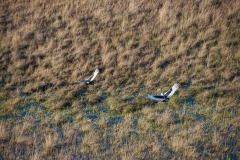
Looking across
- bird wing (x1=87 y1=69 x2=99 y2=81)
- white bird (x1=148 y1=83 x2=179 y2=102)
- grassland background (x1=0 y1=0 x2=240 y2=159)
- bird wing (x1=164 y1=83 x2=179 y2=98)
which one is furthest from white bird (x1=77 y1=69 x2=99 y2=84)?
bird wing (x1=164 y1=83 x2=179 y2=98)

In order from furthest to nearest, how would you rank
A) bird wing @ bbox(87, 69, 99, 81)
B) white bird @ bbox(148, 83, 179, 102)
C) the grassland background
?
bird wing @ bbox(87, 69, 99, 81) → white bird @ bbox(148, 83, 179, 102) → the grassland background

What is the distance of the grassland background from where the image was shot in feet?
21.7

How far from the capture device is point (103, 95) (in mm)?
8039

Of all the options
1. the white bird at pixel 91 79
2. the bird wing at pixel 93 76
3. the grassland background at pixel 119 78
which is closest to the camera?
the grassland background at pixel 119 78

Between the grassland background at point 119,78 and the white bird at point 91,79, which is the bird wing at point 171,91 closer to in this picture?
the grassland background at point 119,78

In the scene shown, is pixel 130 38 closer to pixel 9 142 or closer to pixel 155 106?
pixel 155 106

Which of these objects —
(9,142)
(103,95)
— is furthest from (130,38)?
(9,142)

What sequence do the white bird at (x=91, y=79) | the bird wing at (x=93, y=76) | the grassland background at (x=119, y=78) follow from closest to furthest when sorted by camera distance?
the grassland background at (x=119, y=78) < the white bird at (x=91, y=79) < the bird wing at (x=93, y=76)

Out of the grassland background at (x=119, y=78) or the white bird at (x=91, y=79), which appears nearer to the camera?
the grassland background at (x=119, y=78)

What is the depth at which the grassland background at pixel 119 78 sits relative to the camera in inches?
260

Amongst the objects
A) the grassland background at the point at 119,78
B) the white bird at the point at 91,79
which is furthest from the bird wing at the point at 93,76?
the grassland background at the point at 119,78

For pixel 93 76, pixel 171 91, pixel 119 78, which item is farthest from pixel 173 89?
pixel 93 76

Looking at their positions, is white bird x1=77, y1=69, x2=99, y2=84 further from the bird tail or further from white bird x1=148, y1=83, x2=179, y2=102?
the bird tail

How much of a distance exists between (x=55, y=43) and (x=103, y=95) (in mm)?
3067
